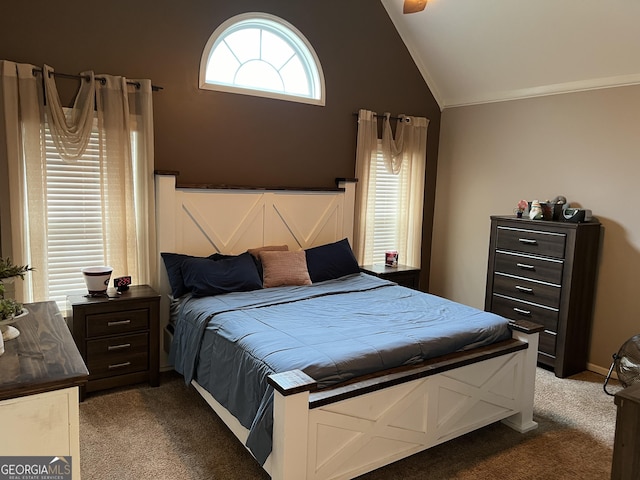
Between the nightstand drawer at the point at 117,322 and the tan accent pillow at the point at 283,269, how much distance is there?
0.93 m

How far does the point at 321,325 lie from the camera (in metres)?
2.86

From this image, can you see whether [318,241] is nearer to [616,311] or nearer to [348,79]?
[348,79]

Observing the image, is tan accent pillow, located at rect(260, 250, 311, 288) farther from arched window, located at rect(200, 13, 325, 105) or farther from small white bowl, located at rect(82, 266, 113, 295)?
arched window, located at rect(200, 13, 325, 105)

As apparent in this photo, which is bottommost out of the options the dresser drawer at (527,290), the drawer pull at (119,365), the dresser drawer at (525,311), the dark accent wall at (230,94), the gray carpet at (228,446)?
the gray carpet at (228,446)

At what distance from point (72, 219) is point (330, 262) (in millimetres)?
2021

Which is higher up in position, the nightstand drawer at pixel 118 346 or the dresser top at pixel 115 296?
the dresser top at pixel 115 296

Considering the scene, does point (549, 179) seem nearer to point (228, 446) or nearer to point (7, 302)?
point (228, 446)

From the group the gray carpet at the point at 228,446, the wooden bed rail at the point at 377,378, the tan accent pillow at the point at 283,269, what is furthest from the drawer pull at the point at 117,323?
the wooden bed rail at the point at 377,378

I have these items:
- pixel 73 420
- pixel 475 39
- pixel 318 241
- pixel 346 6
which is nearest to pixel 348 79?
pixel 346 6

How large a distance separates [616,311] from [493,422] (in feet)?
5.64

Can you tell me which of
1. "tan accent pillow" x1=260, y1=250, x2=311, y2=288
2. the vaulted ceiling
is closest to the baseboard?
the vaulted ceiling

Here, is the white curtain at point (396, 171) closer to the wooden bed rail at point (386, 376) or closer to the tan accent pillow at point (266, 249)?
the tan accent pillow at point (266, 249)

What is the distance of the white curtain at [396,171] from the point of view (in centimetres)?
473

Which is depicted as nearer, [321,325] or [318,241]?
[321,325]
